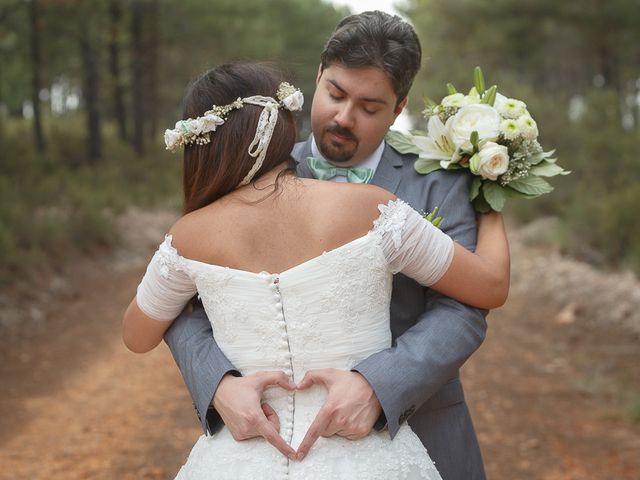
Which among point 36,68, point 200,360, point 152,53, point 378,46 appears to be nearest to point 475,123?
point 378,46

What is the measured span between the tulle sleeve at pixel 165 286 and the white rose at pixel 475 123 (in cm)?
99

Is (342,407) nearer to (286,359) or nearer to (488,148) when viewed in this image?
(286,359)

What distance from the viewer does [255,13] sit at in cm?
1878

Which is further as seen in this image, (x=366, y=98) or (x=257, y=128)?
(x=366, y=98)

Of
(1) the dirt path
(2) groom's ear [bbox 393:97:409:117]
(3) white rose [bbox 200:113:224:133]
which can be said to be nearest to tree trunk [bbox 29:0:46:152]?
(1) the dirt path

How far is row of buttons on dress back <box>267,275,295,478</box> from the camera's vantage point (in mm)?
2107

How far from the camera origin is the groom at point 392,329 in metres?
2.16

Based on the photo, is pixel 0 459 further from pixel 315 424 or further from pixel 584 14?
pixel 584 14

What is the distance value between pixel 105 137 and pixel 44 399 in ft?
57.7

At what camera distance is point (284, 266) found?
2.12 metres

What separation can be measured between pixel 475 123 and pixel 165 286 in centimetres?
114

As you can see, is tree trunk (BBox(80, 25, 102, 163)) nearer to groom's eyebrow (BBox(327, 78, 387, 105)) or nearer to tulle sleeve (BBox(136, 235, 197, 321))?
groom's eyebrow (BBox(327, 78, 387, 105))

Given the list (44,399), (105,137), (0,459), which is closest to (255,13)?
(105,137)

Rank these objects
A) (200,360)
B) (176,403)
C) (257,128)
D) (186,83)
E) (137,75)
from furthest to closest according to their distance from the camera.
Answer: (137,75), (186,83), (176,403), (200,360), (257,128)
